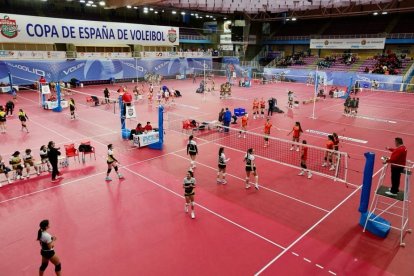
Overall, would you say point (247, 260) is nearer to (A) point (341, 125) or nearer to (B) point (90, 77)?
(A) point (341, 125)

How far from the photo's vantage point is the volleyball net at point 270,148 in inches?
599

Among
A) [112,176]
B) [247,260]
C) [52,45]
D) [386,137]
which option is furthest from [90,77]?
[247,260]

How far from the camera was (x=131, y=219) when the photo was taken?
10766mm

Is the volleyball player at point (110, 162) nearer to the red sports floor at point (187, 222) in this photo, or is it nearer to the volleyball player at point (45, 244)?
the red sports floor at point (187, 222)

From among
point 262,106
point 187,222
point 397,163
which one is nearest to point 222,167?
point 187,222

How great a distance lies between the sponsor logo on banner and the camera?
37.4 metres

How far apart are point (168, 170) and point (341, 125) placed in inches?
607

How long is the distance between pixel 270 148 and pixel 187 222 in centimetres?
928

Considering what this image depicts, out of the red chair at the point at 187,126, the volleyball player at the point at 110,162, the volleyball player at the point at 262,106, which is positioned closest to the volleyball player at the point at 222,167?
the volleyball player at the point at 110,162

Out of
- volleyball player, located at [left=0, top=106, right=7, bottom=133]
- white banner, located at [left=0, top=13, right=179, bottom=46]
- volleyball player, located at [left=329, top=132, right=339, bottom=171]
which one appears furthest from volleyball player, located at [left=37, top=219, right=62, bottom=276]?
white banner, located at [left=0, top=13, right=179, bottom=46]

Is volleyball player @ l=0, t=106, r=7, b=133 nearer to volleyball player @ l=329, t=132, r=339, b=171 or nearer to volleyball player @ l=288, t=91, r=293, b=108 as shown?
volleyball player @ l=329, t=132, r=339, b=171

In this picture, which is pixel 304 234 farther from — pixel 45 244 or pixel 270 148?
pixel 270 148

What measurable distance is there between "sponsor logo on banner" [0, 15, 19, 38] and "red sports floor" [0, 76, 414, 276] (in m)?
25.8

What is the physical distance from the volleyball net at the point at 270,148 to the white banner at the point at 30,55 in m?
25.6
